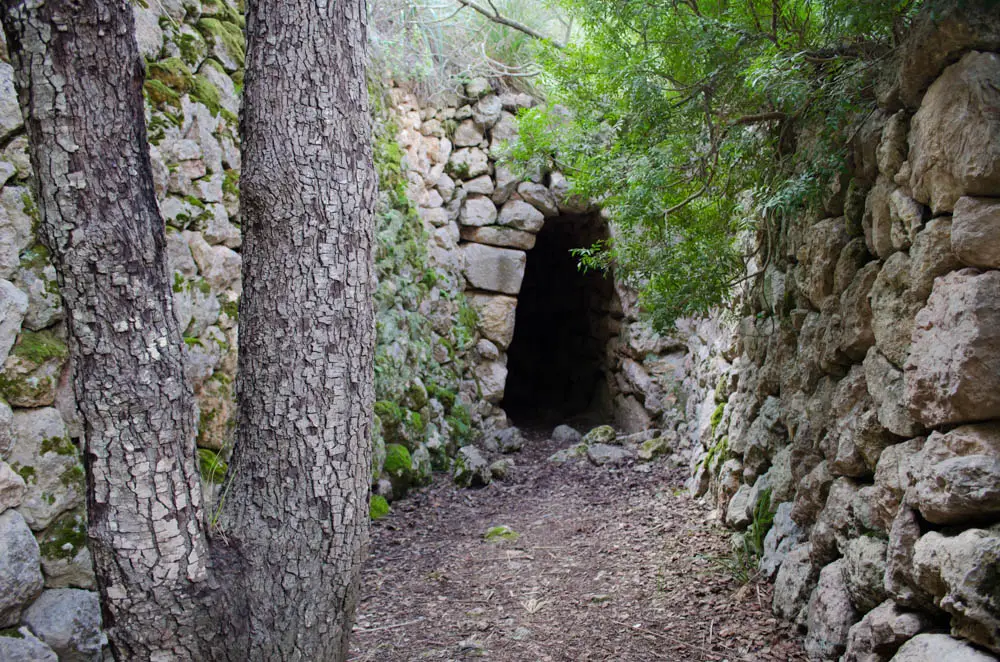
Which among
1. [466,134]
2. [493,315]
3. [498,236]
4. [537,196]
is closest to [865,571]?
[493,315]

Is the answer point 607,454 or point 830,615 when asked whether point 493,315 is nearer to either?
point 607,454

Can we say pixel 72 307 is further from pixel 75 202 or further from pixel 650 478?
pixel 650 478

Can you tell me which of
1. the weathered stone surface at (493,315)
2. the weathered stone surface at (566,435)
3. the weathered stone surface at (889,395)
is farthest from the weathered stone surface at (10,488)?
the weathered stone surface at (566,435)

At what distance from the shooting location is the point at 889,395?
87.0 inches

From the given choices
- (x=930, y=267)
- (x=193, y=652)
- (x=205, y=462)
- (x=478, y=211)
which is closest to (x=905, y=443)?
(x=930, y=267)

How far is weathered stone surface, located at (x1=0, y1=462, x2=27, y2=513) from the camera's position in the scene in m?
2.28

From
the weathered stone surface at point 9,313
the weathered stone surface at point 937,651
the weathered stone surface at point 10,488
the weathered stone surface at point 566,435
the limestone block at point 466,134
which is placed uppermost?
the limestone block at point 466,134

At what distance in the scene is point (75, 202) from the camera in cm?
165

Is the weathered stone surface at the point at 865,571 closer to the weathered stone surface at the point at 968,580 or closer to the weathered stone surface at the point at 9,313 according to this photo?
the weathered stone surface at the point at 968,580

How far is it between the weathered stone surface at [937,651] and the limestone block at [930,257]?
40.3 inches

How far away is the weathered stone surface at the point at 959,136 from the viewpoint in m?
1.80

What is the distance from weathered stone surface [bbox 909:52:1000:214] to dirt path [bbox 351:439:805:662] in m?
1.82

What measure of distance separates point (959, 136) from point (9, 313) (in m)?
3.30

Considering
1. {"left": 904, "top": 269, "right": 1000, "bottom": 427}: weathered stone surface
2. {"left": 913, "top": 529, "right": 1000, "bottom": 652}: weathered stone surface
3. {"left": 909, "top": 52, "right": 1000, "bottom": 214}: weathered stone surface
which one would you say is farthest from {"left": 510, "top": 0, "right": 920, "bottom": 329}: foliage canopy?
{"left": 913, "top": 529, "right": 1000, "bottom": 652}: weathered stone surface
